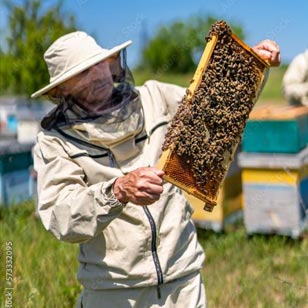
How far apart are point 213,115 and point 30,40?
743 cm

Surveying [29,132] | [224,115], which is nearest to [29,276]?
[224,115]

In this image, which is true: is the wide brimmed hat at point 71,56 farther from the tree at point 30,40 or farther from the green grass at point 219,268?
the tree at point 30,40

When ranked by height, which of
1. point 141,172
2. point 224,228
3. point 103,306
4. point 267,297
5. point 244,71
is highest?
point 244,71

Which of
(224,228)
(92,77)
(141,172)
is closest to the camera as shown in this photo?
(141,172)

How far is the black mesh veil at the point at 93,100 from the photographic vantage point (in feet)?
6.73

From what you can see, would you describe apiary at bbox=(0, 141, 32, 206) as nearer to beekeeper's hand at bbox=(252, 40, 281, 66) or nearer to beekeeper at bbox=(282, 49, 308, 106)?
beekeeper at bbox=(282, 49, 308, 106)

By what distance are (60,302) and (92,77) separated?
5.40ft

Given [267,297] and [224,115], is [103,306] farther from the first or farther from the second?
[267,297]

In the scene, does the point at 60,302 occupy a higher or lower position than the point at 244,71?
lower

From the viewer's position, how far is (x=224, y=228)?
5086 mm

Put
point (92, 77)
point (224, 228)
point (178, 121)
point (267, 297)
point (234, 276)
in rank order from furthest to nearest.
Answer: point (224, 228)
point (234, 276)
point (267, 297)
point (92, 77)
point (178, 121)

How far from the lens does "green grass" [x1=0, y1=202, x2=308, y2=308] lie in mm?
3383

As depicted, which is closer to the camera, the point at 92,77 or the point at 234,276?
the point at 92,77

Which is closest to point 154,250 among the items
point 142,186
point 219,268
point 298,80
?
point 142,186
